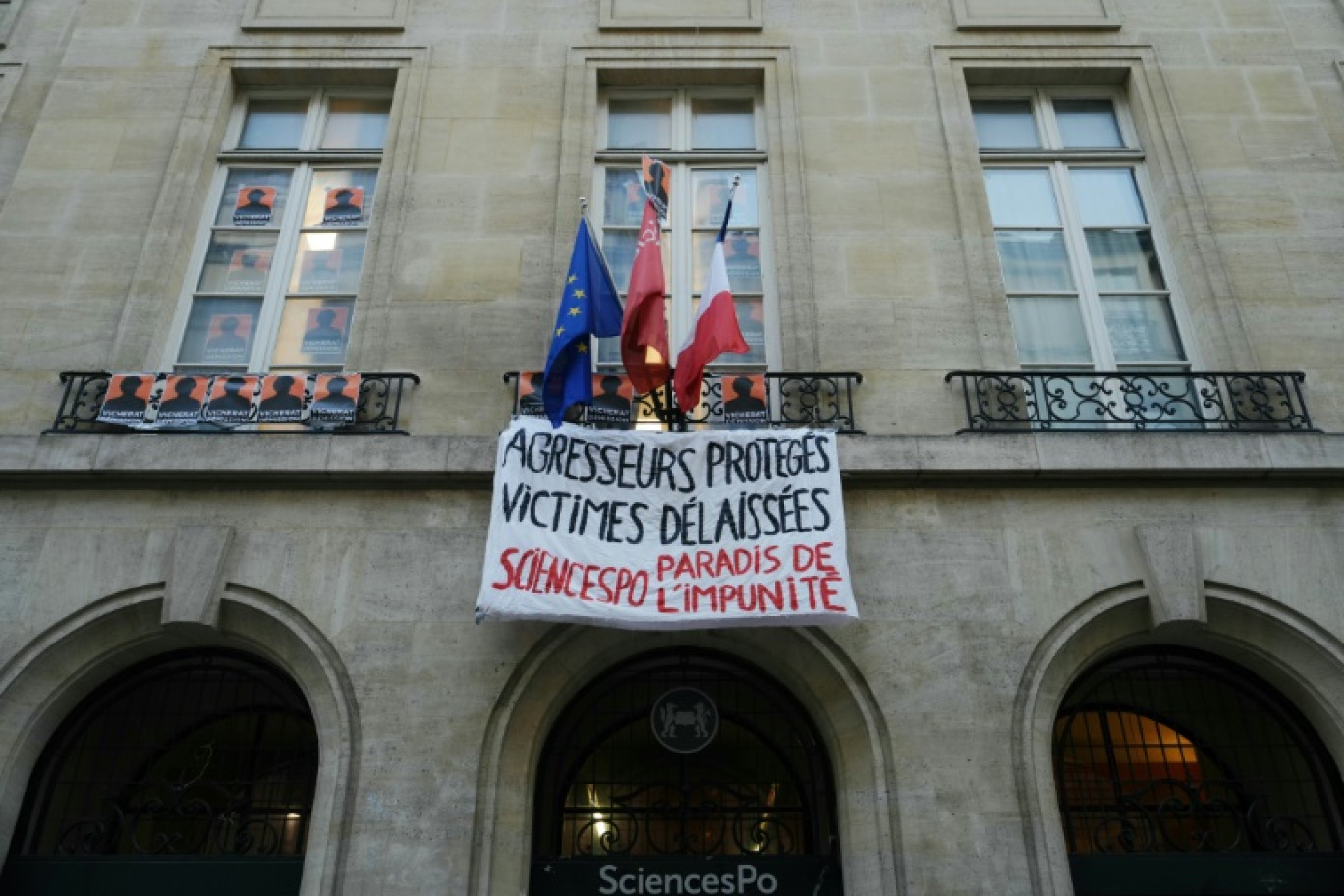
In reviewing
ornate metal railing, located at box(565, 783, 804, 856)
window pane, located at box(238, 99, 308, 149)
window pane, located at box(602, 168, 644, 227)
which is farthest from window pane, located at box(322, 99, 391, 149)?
ornate metal railing, located at box(565, 783, 804, 856)

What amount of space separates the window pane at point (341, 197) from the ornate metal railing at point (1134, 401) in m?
4.86

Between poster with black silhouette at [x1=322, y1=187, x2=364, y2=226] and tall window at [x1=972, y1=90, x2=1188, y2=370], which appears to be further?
poster with black silhouette at [x1=322, y1=187, x2=364, y2=226]

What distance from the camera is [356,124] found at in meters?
8.85

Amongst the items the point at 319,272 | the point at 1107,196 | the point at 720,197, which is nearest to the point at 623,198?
the point at 720,197

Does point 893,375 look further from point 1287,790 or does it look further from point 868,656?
point 1287,790

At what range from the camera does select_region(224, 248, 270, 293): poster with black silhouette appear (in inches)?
314

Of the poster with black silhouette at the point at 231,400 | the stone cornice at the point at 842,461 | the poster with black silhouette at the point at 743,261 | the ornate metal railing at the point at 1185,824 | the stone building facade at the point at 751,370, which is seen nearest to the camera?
the stone building facade at the point at 751,370

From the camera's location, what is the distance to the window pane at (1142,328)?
7.61 meters

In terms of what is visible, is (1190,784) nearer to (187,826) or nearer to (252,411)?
(187,826)

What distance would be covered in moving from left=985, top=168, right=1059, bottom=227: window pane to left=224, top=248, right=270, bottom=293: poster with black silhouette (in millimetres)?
5810

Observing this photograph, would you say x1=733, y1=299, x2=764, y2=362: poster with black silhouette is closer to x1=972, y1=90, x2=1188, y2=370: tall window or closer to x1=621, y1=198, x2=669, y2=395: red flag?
x1=621, y1=198, x2=669, y2=395: red flag

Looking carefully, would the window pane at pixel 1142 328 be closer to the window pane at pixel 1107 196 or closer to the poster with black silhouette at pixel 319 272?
the window pane at pixel 1107 196

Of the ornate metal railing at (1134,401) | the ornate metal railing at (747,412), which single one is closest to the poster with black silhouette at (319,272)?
the ornate metal railing at (747,412)

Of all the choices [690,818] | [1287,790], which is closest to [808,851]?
[690,818]
